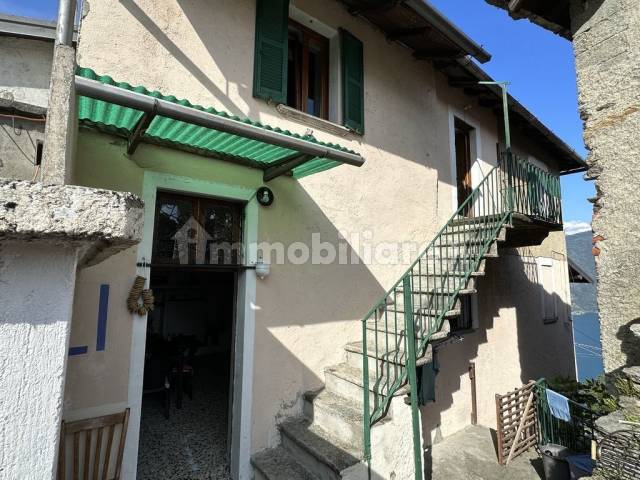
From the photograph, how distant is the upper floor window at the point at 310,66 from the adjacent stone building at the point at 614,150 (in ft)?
9.39

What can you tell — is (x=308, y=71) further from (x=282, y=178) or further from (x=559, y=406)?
(x=559, y=406)

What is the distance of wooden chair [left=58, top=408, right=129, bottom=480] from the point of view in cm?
296

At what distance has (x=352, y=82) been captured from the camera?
5.42 m

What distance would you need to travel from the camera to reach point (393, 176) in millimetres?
5945

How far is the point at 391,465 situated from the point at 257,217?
3.21 metres

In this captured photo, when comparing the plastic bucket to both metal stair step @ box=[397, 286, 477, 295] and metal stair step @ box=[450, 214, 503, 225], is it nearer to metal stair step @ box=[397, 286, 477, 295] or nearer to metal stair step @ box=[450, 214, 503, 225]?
metal stair step @ box=[397, 286, 477, 295]

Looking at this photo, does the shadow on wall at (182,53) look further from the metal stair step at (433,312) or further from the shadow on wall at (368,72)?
the metal stair step at (433,312)

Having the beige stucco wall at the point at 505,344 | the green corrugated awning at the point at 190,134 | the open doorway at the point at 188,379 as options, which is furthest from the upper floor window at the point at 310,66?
the beige stucco wall at the point at 505,344

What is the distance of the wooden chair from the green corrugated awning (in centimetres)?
271

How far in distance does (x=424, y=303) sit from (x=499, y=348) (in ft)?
13.7

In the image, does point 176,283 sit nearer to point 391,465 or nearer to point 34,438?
point 391,465

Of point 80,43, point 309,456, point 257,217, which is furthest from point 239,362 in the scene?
point 80,43

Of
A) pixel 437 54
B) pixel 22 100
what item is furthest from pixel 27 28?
pixel 437 54

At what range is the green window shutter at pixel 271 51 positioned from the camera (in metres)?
4.47
